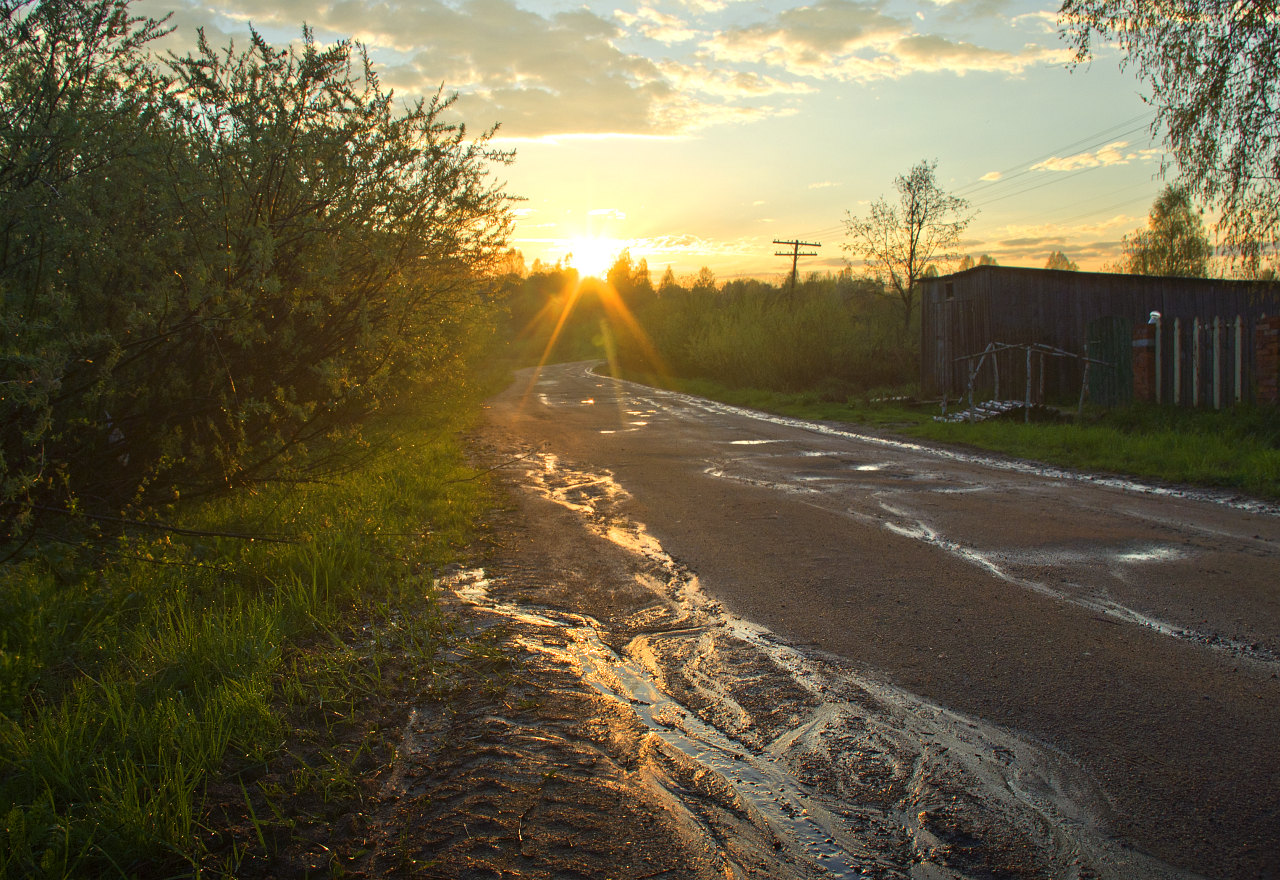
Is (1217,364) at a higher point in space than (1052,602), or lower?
higher

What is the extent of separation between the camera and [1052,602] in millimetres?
5156

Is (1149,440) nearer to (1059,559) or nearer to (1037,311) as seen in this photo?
(1059,559)

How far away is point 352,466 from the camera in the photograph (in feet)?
21.8

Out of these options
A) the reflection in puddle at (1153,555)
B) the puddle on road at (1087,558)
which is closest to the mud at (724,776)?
the puddle on road at (1087,558)

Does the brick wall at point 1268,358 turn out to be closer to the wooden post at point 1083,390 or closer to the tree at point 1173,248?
the wooden post at point 1083,390

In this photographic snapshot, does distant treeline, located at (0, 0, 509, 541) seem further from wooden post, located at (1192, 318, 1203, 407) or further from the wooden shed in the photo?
the wooden shed

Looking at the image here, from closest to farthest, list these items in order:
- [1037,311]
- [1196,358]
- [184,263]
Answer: [184,263] → [1196,358] → [1037,311]

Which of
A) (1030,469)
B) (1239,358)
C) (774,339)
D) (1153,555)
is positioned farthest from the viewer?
(774,339)

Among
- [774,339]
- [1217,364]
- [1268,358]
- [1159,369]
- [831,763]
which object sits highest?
[774,339]

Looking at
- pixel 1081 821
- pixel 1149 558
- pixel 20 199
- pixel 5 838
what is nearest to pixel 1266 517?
pixel 1149 558

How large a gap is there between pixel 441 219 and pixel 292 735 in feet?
16.9

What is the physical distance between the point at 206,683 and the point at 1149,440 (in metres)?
12.6

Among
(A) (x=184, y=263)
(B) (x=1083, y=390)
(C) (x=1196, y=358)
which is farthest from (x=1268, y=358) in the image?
(A) (x=184, y=263)

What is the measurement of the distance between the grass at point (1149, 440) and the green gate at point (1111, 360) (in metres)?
1.17
